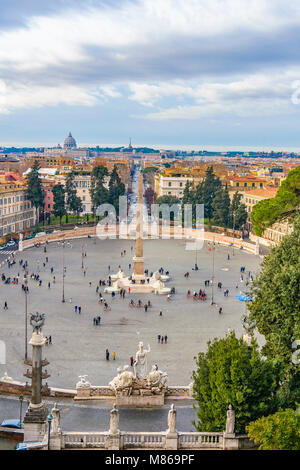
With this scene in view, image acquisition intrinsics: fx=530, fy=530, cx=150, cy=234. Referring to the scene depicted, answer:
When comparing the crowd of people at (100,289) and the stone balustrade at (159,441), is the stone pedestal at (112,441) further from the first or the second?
the crowd of people at (100,289)

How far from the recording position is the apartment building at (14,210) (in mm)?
71750

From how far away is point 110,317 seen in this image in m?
37.8

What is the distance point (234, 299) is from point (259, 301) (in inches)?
844

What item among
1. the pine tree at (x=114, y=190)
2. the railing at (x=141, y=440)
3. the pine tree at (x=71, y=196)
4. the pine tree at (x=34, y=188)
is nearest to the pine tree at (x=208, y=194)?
the pine tree at (x=114, y=190)

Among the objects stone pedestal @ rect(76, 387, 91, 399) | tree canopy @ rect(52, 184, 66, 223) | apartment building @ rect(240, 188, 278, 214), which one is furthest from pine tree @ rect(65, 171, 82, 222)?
stone pedestal @ rect(76, 387, 91, 399)

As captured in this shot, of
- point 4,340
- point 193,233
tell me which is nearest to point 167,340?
point 4,340

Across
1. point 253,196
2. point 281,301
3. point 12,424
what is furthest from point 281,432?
point 253,196

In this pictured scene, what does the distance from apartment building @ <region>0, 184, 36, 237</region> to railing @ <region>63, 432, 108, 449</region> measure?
55.0 metres

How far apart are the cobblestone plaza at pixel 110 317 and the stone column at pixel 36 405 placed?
768cm

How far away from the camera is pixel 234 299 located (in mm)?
43219

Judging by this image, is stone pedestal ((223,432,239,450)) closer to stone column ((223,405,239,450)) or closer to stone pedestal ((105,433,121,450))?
stone column ((223,405,239,450))

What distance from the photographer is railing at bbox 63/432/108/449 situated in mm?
16703

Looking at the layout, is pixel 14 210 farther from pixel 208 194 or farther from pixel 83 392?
pixel 83 392

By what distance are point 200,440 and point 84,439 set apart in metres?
3.67
